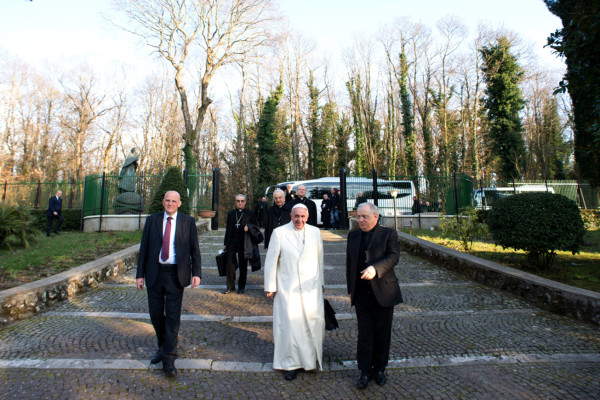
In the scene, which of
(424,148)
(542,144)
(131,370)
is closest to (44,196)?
(131,370)

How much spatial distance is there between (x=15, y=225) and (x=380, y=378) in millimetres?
9802

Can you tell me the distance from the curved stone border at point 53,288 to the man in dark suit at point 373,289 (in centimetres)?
463

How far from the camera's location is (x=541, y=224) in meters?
6.45

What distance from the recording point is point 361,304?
339cm

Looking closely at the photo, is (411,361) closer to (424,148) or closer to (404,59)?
(424,148)

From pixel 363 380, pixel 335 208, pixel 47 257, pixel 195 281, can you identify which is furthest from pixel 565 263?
pixel 47 257

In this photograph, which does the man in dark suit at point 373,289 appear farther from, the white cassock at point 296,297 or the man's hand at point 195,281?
the man's hand at point 195,281

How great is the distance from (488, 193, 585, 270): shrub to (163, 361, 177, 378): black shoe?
20.3 feet

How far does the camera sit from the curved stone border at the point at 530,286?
4.77 m

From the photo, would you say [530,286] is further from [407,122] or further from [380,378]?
[407,122]

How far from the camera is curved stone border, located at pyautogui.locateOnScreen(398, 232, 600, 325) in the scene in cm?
477

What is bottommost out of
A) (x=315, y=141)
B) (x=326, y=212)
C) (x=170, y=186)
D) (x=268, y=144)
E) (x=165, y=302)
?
(x=165, y=302)

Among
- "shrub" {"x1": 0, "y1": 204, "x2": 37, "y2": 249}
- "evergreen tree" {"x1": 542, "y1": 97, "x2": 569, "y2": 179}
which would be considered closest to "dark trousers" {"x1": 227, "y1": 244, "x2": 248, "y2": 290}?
"shrub" {"x1": 0, "y1": 204, "x2": 37, "y2": 249}

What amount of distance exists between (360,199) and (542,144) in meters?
26.1
